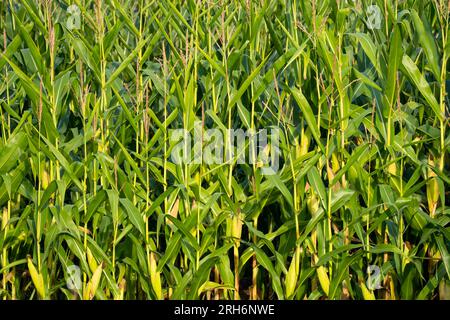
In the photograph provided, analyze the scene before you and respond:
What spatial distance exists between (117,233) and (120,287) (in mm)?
249

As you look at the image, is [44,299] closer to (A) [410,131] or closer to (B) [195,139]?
(B) [195,139]

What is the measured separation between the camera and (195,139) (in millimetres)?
3842

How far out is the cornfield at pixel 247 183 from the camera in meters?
3.68

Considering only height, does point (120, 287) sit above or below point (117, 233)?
below

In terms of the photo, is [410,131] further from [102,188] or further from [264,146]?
[102,188]

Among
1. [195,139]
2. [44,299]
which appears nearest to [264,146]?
[195,139]

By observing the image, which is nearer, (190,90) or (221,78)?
(190,90)

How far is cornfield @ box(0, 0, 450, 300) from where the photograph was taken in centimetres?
368

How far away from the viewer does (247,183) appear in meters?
4.00
